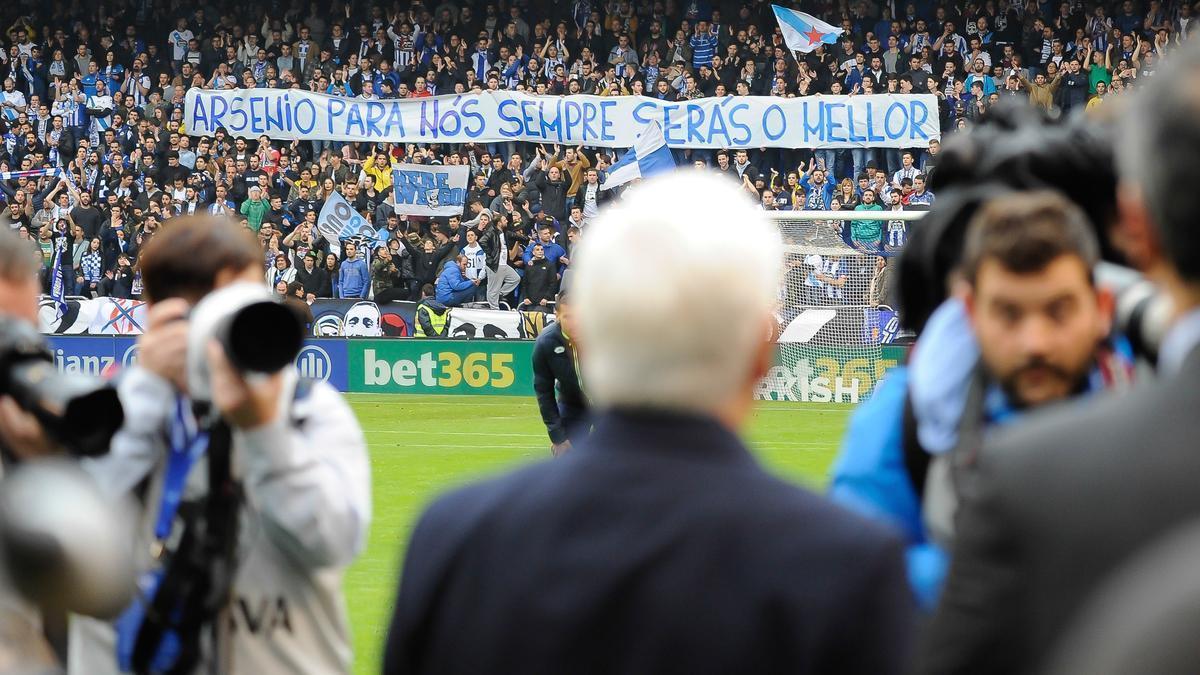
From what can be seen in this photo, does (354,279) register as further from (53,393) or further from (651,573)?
(651,573)

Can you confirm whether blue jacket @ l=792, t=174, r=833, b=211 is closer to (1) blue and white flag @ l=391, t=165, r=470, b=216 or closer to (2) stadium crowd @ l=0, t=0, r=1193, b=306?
(2) stadium crowd @ l=0, t=0, r=1193, b=306

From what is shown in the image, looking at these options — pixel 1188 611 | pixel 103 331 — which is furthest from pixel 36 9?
pixel 1188 611

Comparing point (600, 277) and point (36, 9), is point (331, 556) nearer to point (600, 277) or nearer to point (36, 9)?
point (600, 277)

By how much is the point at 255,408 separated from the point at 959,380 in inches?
43.8

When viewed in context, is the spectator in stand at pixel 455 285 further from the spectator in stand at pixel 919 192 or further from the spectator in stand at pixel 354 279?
the spectator in stand at pixel 919 192

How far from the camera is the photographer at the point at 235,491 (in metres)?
2.88

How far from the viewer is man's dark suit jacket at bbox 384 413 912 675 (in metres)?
1.79

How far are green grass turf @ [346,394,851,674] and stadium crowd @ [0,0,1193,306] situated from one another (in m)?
5.74

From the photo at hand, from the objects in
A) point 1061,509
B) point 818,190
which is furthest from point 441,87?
point 1061,509

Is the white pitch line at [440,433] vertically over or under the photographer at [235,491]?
under

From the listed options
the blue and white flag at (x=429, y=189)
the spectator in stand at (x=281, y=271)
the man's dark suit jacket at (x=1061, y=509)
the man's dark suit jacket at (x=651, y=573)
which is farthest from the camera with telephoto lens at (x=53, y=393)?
the blue and white flag at (x=429, y=189)

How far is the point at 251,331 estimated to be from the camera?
8.52 feet

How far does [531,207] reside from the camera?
96.4 feet

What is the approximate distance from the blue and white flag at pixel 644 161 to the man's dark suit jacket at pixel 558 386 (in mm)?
17170
